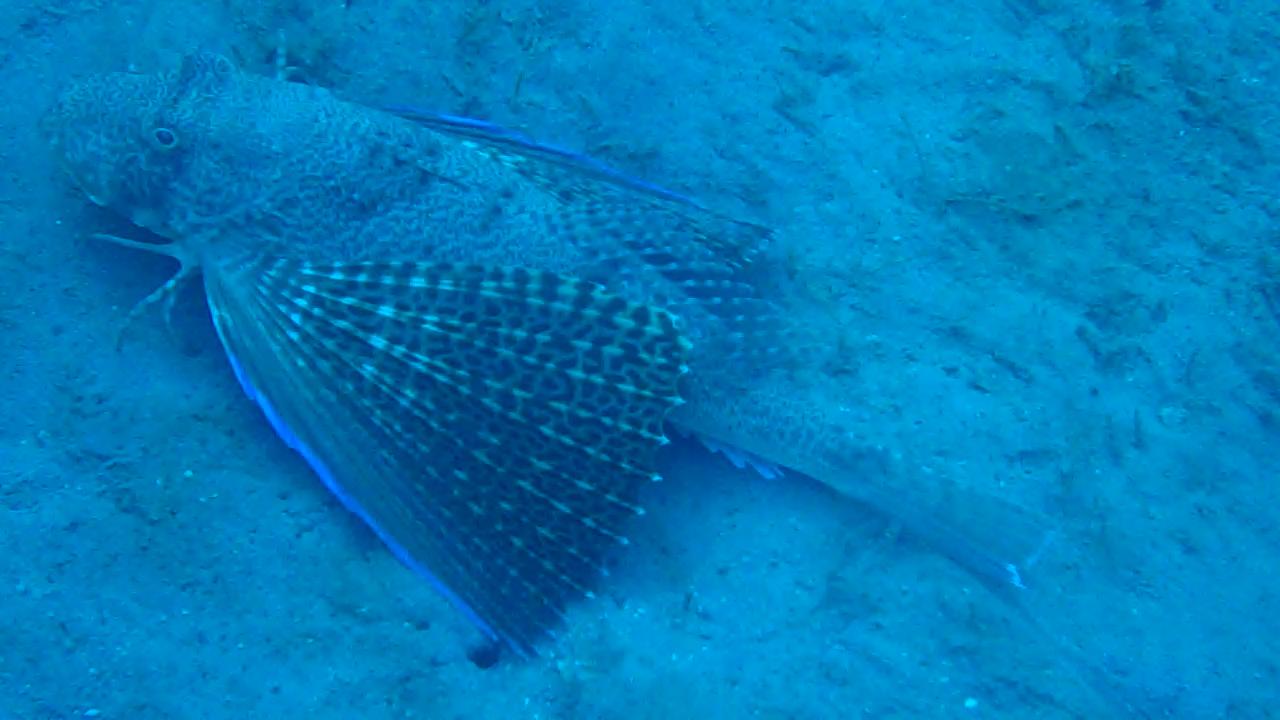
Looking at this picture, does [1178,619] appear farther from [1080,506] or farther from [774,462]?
[774,462]

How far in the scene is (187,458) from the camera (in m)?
3.60

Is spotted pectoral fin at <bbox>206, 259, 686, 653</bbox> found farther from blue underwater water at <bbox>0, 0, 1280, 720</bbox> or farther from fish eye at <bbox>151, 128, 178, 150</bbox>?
fish eye at <bbox>151, 128, 178, 150</bbox>

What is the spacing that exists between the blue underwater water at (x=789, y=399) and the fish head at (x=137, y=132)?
224mm

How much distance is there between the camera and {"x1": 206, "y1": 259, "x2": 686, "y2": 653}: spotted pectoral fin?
138 inches

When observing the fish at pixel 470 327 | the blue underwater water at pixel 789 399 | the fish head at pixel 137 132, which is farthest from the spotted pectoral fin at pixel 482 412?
the fish head at pixel 137 132

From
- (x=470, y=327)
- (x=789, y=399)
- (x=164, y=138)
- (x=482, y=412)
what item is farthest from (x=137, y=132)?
(x=789, y=399)

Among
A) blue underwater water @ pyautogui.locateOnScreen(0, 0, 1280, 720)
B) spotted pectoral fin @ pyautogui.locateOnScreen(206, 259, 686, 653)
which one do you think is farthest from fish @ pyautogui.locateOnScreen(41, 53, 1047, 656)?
blue underwater water @ pyautogui.locateOnScreen(0, 0, 1280, 720)

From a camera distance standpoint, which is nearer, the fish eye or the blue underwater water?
the blue underwater water

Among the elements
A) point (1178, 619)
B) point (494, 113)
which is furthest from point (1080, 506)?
point (494, 113)

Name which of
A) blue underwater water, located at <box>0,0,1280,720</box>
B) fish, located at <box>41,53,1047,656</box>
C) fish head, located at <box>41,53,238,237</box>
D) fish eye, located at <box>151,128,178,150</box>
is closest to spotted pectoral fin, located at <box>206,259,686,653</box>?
fish, located at <box>41,53,1047,656</box>

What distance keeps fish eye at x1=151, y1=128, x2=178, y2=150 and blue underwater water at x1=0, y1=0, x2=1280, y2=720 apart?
19.7 inches

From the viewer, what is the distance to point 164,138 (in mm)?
3795

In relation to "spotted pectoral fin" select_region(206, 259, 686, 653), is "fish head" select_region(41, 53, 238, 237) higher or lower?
higher

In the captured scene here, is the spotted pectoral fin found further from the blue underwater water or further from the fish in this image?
the blue underwater water
